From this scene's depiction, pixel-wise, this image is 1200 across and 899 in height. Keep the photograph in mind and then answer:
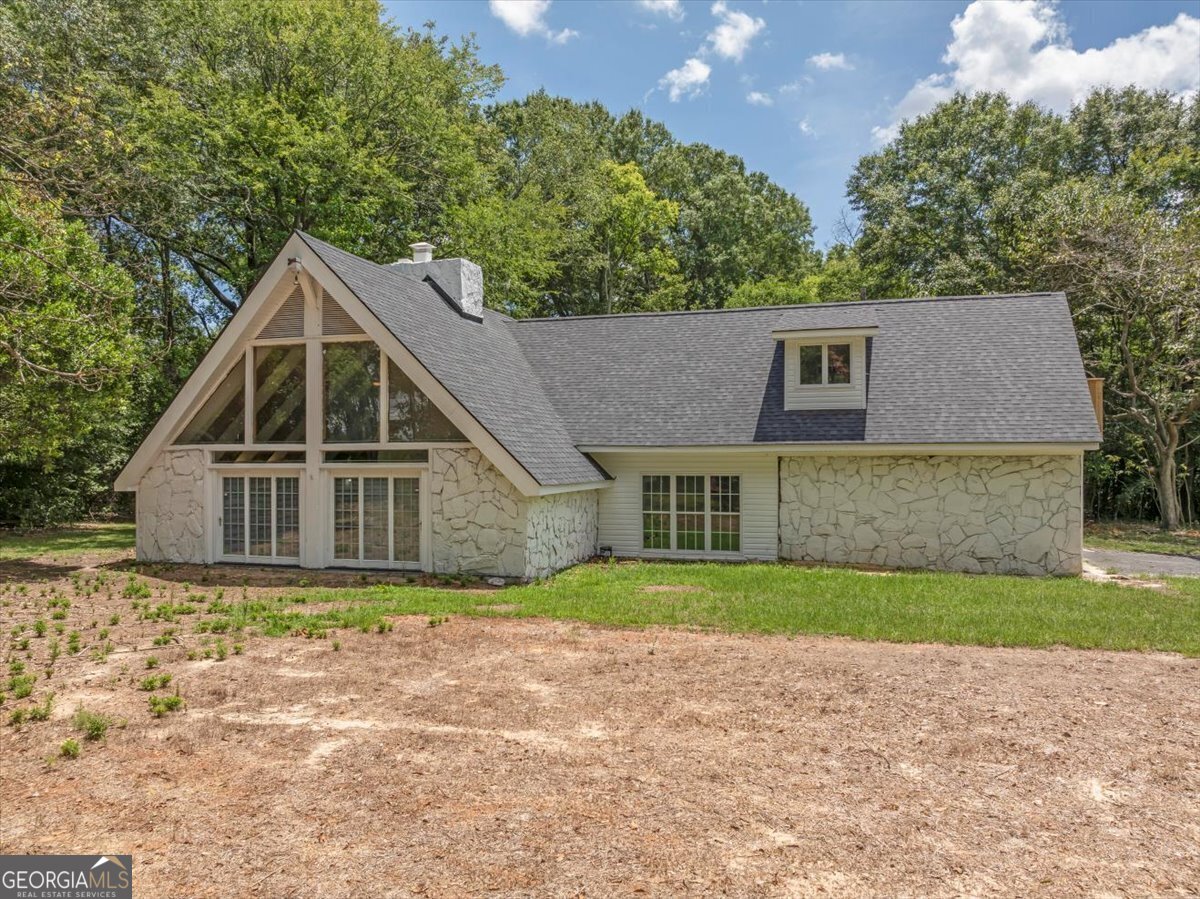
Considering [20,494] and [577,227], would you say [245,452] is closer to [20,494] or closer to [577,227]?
[20,494]

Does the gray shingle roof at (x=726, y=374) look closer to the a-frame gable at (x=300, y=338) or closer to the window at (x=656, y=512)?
the a-frame gable at (x=300, y=338)

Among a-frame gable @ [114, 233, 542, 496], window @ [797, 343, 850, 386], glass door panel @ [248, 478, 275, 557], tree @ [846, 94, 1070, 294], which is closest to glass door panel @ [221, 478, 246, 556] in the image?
glass door panel @ [248, 478, 275, 557]

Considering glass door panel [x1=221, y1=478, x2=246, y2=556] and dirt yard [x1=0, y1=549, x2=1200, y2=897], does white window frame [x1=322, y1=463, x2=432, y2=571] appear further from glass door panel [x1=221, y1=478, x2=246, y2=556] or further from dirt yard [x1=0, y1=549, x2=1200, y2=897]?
dirt yard [x1=0, y1=549, x2=1200, y2=897]

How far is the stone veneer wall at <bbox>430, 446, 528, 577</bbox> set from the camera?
11875mm

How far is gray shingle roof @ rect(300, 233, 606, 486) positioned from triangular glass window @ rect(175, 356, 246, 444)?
276cm

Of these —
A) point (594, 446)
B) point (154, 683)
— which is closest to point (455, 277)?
point (594, 446)

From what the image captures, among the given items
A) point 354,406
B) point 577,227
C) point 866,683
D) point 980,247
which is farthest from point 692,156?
point 866,683

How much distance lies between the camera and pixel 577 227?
34.1 metres

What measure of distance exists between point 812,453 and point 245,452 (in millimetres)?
10248

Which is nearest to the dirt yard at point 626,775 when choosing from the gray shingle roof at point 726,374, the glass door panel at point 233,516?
the gray shingle roof at point 726,374

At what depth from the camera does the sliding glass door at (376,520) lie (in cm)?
1253

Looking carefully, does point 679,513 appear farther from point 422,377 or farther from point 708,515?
point 422,377

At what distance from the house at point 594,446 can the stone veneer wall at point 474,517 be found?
1.3 inches

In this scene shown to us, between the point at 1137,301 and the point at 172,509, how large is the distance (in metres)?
23.5
